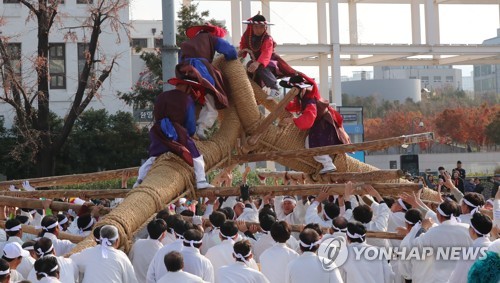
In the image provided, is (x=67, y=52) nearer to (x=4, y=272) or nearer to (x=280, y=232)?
(x=280, y=232)

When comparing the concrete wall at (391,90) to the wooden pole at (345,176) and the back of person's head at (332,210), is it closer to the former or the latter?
the wooden pole at (345,176)

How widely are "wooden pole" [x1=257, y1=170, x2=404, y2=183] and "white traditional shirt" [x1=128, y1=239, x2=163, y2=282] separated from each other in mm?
2610

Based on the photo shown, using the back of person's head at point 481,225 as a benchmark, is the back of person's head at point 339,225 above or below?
below

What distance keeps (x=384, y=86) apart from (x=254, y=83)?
57797 millimetres

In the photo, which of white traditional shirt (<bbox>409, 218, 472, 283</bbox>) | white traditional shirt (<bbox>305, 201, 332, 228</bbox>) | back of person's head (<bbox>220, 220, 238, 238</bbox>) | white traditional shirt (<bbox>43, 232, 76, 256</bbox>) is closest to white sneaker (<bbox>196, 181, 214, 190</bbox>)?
white traditional shirt (<bbox>305, 201, 332, 228</bbox>)

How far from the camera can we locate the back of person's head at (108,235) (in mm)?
8055

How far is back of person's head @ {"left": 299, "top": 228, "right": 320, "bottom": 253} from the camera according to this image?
7770mm

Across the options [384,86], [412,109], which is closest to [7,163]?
[412,109]

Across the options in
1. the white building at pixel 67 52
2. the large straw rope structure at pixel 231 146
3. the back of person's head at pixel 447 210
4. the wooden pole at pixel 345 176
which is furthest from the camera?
the white building at pixel 67 52

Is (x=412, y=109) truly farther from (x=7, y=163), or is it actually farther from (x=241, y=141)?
(x=241, y=141)

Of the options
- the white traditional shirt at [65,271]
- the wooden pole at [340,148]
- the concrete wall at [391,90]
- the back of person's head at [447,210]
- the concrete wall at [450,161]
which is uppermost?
the concrete wall at [391,90]

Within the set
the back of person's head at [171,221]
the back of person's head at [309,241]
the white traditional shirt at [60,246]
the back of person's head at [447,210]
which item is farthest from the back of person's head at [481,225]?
the white traditional shirt at [60,246]

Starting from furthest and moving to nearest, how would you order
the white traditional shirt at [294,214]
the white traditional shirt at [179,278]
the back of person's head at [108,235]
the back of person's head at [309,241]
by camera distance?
the white traditional shirt at [294,214] < the back of person's head at [108,235] < the back of person's head at [309,241] < the white traditional shirt at [179,278]

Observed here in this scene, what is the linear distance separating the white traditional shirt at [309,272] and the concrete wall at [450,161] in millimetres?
33483
